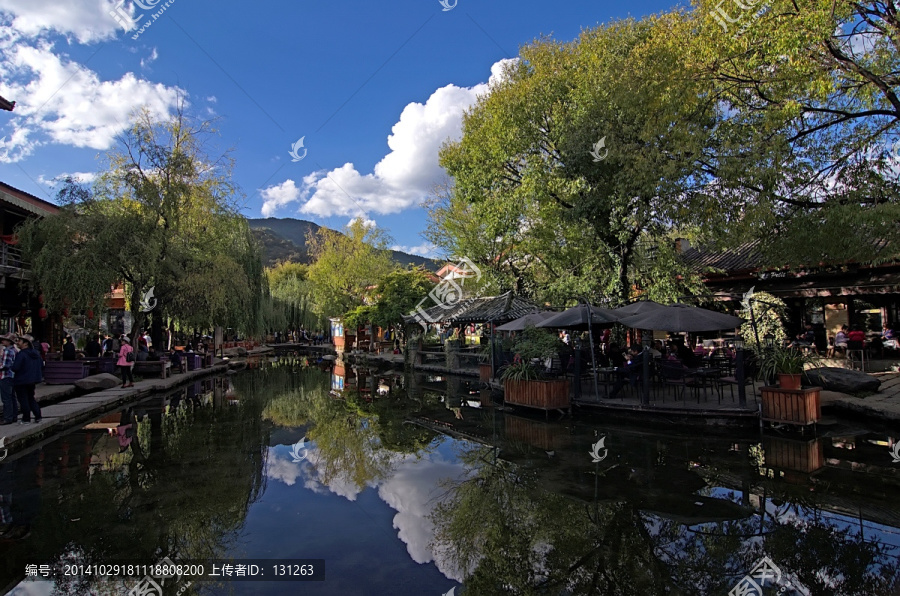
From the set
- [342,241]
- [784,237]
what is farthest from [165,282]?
[342,241]

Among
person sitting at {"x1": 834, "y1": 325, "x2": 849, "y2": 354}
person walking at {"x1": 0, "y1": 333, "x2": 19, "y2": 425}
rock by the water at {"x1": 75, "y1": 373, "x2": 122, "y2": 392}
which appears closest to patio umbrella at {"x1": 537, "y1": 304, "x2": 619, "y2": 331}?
person sitting at {"x1": 834, "y1": 325, "x2": 849, "y2": 354}

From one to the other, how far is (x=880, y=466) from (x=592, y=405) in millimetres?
5295

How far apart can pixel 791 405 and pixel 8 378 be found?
1396 cm

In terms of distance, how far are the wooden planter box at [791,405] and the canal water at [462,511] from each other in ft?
1.15

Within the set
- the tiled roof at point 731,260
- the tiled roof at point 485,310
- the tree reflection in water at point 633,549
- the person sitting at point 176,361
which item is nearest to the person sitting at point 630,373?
the tiled roof at point 485,310

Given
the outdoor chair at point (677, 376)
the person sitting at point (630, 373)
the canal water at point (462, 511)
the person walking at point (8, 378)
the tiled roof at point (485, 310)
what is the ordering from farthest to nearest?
the tiled roof at point (485, 310), the person sitting at point (630, 373), the outdoor chair at point (677, 376), the person walking at point (8, 378), the canal water at point (462, 511)

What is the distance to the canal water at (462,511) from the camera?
4090mm

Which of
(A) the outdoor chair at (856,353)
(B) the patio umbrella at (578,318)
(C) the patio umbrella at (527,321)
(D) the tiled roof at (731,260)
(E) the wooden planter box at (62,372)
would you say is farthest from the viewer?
(D) the tiled roof at (731,260)

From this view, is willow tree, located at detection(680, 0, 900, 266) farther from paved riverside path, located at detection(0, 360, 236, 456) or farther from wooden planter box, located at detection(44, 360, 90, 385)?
wooden planter box, located at detection(44, 360, 90, 385)

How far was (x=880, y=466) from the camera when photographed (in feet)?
22.2

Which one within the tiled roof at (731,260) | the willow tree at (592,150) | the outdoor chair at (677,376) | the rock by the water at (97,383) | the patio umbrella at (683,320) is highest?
Result: the willow tree at (592,150)

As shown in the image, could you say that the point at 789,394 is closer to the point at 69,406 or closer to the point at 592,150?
the point at 592,150

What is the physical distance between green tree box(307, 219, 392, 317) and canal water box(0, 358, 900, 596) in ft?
101

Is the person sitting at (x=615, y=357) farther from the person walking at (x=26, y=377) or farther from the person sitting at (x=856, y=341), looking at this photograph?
the person walking at (x=26, y=377)
